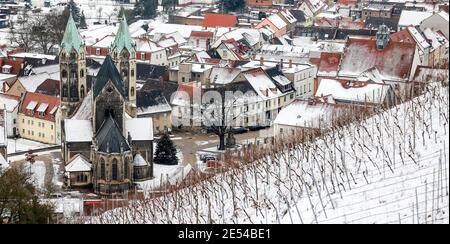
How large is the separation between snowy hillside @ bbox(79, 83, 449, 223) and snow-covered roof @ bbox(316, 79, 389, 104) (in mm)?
16646

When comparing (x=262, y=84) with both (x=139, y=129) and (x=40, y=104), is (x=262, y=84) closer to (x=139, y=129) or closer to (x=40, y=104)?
(x=40, y=104)

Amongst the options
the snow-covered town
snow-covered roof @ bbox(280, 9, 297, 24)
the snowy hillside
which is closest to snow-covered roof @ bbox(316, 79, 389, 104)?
the snow-covered town

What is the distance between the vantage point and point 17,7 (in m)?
88.4

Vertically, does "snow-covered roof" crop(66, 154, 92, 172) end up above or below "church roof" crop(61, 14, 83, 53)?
below

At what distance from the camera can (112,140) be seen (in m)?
36.9

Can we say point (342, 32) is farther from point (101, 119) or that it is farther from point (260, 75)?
point (101, 119)

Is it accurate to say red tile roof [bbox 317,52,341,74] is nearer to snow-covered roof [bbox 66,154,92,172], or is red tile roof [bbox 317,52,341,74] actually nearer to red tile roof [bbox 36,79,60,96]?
red tile roof [bbox 36,79,60,96]

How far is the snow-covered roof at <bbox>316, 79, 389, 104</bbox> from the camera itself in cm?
4365

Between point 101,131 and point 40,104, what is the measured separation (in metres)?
8.60

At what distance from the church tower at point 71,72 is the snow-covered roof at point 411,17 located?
3451 centimetres

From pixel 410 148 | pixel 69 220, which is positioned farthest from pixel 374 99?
pixel 410 148

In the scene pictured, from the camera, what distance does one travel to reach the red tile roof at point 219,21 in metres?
74.6

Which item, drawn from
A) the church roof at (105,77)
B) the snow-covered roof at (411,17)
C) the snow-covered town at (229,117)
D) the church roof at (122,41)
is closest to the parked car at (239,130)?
the snow-covered town at (229,117)

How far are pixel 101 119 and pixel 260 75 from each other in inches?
549
